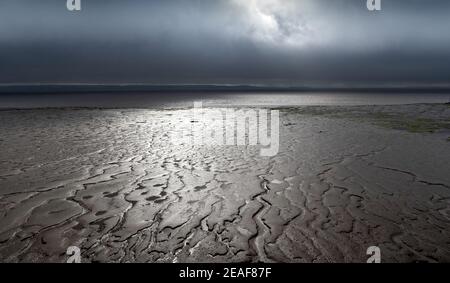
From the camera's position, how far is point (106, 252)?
150 inches

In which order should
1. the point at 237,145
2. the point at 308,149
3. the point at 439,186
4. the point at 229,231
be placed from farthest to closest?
the point at 237,145 → the point at 308,149 → the point at 439,186 → the point at 229,231

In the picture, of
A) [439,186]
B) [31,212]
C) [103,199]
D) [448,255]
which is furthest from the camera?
[439,186]

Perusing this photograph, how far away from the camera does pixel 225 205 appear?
5492mm

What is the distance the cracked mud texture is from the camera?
390 cm

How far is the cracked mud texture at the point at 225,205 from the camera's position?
390cm

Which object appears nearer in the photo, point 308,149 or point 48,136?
point 308,149

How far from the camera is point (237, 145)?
473 inches

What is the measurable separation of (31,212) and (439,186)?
32.1 feet
